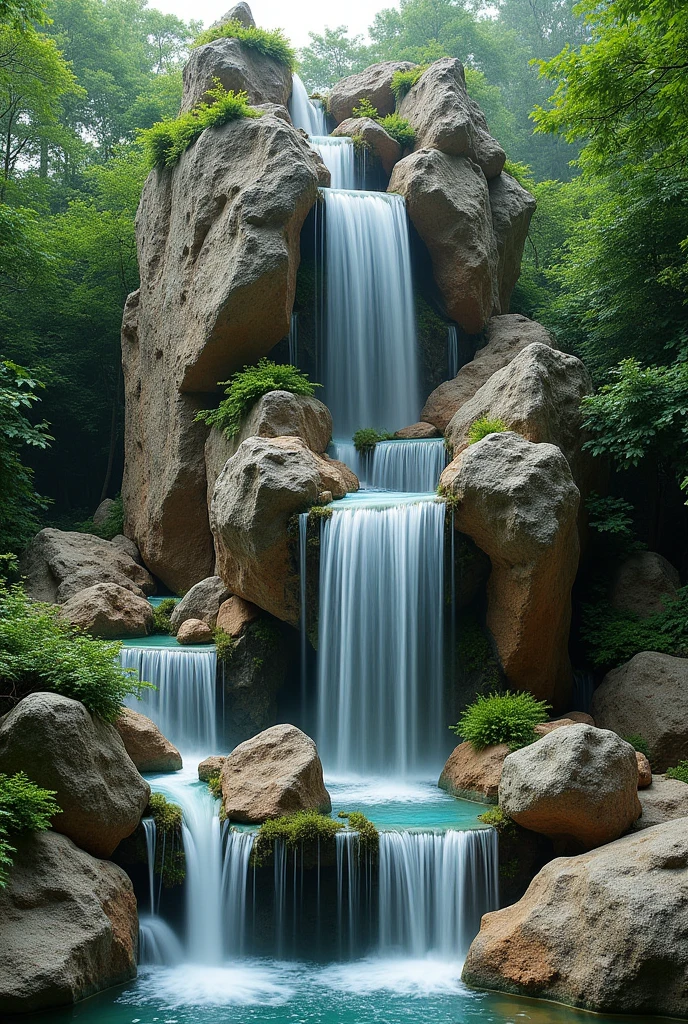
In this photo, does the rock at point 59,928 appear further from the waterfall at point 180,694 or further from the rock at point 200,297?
the rock at point 200,297

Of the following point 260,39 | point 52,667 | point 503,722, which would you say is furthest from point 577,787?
point 260,39

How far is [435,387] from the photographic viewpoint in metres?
18.8

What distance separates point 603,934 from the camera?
22.9ft

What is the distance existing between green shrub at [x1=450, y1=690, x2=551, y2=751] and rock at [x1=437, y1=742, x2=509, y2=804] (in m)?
0.11

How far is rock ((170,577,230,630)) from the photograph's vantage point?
45.1 ft

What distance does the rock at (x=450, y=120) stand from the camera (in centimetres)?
1945

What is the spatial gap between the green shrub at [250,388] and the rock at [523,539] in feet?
12.7

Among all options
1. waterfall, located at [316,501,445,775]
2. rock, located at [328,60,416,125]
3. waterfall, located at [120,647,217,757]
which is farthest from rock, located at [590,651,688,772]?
rock, located at [328,60,416,125]

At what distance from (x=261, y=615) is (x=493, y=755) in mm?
4130

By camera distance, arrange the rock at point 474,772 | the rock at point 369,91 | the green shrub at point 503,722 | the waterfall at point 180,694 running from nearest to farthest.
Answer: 1. the rock at point 474,772
2. the green shrub at point 503,722
3. the waterfall at point 180,694
4. the rock at point 369,91

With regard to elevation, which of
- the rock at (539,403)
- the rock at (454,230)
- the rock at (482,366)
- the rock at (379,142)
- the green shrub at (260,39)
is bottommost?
the rock at (539,403)

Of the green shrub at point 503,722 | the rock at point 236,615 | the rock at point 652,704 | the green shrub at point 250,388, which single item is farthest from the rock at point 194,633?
the rock at point 652,704

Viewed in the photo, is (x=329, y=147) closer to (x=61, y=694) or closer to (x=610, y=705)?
(x=610, y=705)

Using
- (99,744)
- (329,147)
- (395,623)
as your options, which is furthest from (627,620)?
(329,147)
